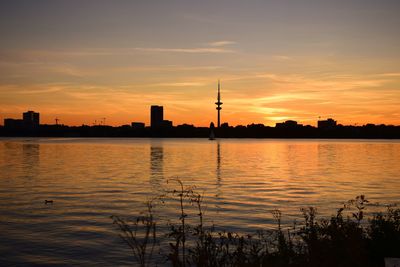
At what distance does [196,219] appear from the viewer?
28359 mm

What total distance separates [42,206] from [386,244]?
26738mm

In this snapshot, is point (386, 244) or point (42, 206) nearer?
point (386, 244)

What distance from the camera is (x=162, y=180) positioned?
54.3 metres

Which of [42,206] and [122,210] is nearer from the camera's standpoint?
[122,210]

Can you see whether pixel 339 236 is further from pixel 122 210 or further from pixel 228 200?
pixel 228 200

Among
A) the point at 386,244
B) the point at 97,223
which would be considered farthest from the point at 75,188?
the point at 386,244

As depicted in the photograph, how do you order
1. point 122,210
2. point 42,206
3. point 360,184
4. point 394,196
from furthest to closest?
1. point 360,184
2. point 394,196
3. point 42,206
4. point 122,210

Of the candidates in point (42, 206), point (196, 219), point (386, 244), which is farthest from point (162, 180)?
point (386, 244)

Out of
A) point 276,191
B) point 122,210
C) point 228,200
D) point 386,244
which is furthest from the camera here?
point 276,191

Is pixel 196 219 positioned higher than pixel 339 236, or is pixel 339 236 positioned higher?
pixel 339 236

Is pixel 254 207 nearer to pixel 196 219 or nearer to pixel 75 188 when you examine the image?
pixel 196 219

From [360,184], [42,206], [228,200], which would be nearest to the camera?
[42,206]

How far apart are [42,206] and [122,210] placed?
23.3ft

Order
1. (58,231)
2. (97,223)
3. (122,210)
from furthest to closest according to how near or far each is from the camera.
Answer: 1. (122,210)
2. (97,223)
3. (58,231)
